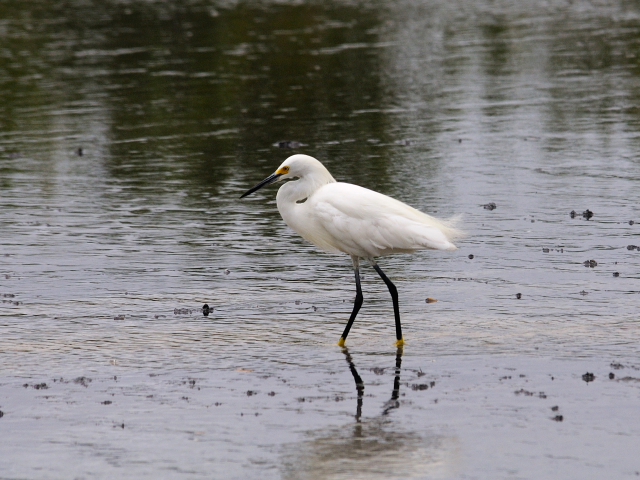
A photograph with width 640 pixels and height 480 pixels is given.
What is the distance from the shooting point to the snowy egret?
8258 mm

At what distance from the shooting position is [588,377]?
7.18m

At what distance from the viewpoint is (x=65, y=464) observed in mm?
6020

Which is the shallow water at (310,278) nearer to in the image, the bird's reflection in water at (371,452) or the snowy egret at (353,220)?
the bird's reflection in water at (371,452)

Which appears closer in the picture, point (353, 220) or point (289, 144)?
point (353, 220)

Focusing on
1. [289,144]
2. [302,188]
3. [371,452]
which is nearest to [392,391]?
[371,452]

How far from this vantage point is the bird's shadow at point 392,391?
6.75 meters

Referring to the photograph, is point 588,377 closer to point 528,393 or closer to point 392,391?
point 528,393

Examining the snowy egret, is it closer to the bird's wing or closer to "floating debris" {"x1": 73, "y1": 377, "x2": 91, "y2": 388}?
the bird's wing

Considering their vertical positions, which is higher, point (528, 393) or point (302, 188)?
point (302, 188)

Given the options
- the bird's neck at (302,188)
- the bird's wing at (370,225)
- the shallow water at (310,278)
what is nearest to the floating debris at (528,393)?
the shallow water at (310,278)

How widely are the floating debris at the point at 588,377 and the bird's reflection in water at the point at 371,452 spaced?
1.30 m

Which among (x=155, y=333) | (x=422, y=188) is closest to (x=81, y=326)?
(x=155, y=333)

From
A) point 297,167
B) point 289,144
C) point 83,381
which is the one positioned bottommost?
point 83,381

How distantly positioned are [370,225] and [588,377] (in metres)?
2.01
